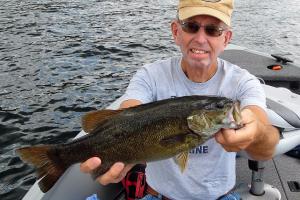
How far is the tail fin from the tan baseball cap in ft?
5.88

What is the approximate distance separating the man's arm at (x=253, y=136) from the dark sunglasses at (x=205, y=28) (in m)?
0.77

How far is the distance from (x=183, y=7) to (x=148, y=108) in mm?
1205

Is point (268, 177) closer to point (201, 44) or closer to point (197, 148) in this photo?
point (197, 148)

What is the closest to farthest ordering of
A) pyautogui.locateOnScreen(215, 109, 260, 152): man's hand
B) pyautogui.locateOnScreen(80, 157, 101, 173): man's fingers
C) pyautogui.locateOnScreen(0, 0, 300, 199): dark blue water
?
1. pyautogui.locateOnScreen(215, 109, 260, 152): man's hand
2. pyautogui.locateOnScreen(80, 157, 101, 173): man's fingers
3. pyautogui.locateOnScreen(0, 0, 300, 199): dark blue water

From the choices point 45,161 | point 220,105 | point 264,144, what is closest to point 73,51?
point 45,161

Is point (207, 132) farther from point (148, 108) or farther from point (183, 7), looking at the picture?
point (183, 7)

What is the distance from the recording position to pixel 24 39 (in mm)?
20016

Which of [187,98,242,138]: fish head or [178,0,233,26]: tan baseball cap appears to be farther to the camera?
[178,0,233,26]: tan baseball cap

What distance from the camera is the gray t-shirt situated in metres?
4.22

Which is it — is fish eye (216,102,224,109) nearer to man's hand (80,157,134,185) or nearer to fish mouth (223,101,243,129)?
fish mouth (223,101,243,129)

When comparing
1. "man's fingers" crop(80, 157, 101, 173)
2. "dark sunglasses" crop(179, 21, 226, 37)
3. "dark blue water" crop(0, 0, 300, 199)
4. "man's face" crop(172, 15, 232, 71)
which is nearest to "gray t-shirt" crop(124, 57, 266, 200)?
"man's face" crop(172, 15, 232, 71)

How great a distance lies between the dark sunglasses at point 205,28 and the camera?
4.07 m

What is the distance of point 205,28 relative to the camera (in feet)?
13.4

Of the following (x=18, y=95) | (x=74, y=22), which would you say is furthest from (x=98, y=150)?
(x=74, y=22)
